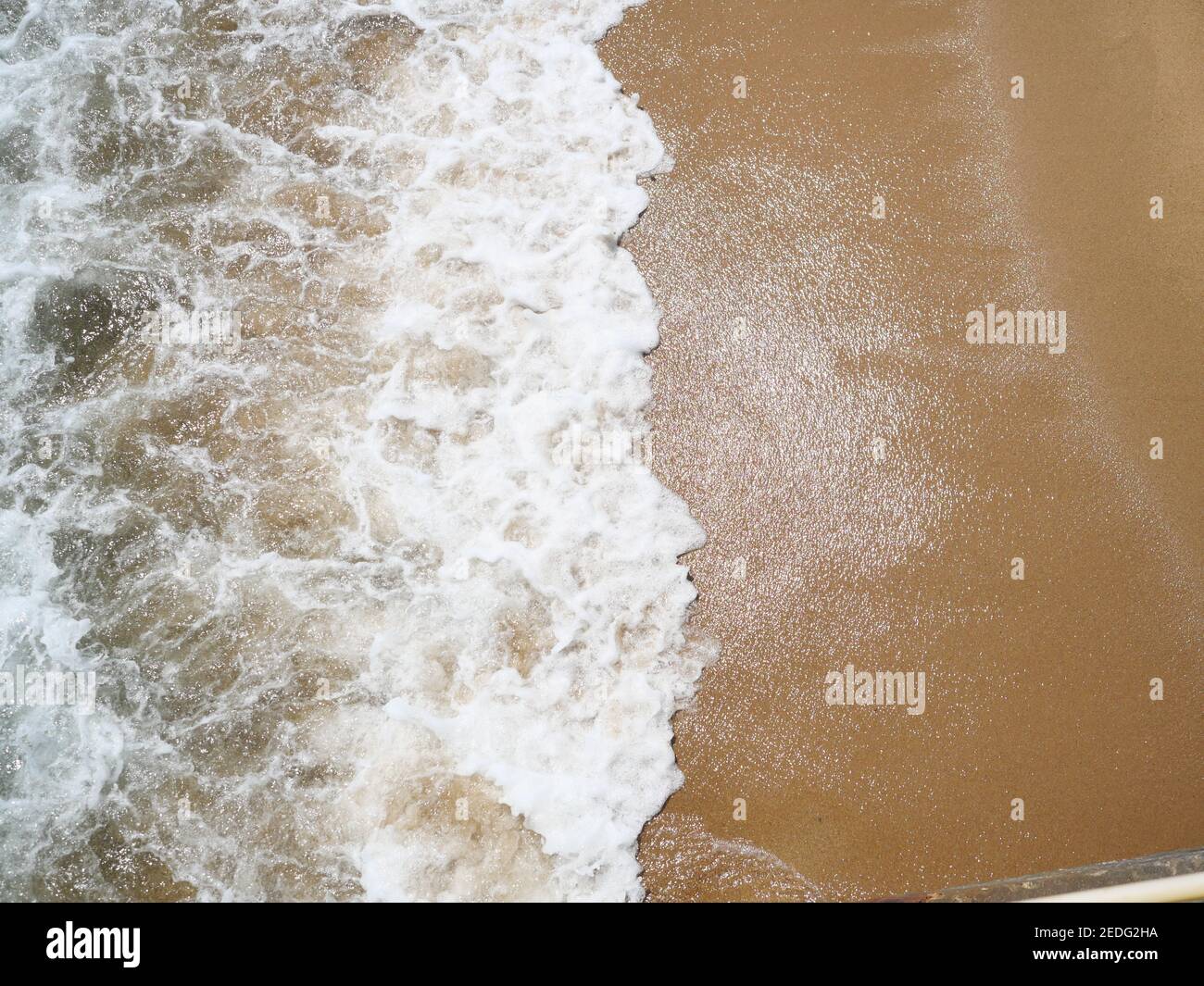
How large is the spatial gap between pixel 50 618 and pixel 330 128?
360cm

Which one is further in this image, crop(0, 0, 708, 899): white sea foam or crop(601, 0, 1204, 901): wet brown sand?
crop(601, 0, 1204, 901): wet brown sand

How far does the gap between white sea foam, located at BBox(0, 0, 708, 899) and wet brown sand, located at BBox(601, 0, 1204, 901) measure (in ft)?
1.30

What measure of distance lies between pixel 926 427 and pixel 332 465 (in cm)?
378

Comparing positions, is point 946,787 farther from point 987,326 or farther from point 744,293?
point 744,293

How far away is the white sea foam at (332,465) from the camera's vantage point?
4.30 metres

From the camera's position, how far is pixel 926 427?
4.76 meters

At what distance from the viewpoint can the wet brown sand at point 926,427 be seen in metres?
4.43

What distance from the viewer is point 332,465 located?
469cm

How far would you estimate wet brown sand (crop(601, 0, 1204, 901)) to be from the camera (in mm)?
4426

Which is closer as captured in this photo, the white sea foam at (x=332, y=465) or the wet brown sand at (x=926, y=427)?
the white sea foam at (x=332, y=465)

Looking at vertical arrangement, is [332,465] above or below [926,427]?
below

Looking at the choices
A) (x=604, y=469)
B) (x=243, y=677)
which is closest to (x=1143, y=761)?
(x=604, y=469)

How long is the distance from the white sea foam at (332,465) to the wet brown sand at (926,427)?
0.40m

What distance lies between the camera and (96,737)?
4367 mm
